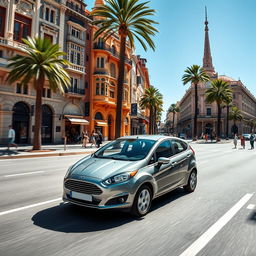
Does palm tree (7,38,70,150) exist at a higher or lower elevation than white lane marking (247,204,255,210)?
higher

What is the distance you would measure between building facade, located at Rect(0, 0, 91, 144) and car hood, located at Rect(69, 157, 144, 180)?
22487 millimetres

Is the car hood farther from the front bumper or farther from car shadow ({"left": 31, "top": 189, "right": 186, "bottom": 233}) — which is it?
car shadow ({"left": 31, "top": 189, "right": 186, "bottom": 233})

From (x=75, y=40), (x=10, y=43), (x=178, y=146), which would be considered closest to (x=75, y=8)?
(x=75, y=40)

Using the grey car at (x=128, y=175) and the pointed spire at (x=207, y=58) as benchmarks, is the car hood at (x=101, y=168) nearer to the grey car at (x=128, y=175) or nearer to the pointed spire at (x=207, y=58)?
the grey car at (x=128, y=175)

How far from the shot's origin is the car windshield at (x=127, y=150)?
16.8 feet

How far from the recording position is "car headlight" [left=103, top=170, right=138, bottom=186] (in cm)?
416

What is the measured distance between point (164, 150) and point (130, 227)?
215 cm

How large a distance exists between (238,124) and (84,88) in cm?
7265

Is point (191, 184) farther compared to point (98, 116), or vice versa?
point (98, 116)

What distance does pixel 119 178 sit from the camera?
4.25m

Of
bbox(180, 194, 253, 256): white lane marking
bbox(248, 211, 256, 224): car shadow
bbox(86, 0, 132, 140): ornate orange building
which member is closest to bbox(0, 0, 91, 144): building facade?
bbox(86, 0, 132, 140): ornate orange building

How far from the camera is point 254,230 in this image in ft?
13.1

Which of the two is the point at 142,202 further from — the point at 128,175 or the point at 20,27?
the point at 20,27

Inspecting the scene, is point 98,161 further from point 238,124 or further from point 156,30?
point 238,124
